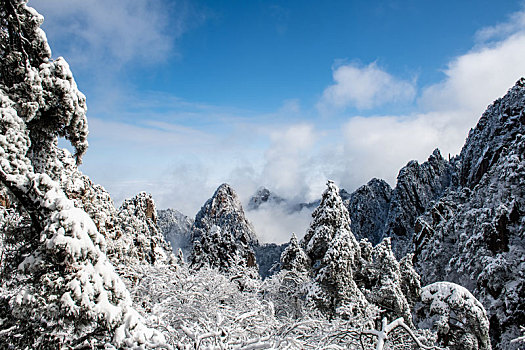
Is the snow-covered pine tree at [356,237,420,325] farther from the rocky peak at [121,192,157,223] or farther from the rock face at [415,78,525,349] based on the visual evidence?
the rocky peak at [121,192,157,223]

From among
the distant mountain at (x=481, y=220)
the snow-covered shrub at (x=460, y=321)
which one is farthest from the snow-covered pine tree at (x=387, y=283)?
the distant mountain at (x=481, y=220)

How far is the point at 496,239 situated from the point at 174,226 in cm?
10999

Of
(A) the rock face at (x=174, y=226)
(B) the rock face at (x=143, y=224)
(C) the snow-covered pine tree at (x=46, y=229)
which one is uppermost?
(A) the rock face at (x=174, y=226)

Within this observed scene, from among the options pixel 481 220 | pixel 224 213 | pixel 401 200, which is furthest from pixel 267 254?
pixel 481 220

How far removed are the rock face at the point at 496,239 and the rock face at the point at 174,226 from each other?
8759 cm

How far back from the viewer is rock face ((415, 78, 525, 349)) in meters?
20.5

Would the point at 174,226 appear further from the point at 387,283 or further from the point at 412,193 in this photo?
the point at 387,283

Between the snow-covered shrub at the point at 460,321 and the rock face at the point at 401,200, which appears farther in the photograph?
the rock face at the point at 401,200

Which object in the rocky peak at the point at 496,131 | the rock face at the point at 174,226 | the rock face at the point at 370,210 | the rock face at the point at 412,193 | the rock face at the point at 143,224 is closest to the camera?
the rock face at the point at 143,224

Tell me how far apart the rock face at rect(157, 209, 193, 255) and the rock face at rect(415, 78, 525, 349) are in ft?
287

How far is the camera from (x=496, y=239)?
23656mm

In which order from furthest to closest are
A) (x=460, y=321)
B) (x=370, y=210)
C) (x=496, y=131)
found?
(x=370, y=210) → (x=496, y=131) → (x=460, y=321)

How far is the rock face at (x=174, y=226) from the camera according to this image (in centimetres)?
11262

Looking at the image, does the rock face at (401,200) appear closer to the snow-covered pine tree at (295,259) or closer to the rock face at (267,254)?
the rock face at (267,254)
